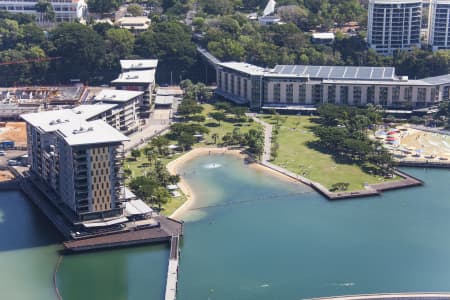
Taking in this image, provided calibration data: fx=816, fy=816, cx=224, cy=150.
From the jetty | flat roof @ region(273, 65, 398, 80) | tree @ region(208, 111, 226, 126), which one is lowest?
the jetty

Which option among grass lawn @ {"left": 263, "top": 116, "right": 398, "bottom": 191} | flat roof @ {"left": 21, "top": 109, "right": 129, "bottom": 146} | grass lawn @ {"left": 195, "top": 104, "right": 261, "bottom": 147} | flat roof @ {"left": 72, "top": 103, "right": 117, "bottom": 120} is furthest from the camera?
grass lawn @ {"left": 195, "top": 104, "right": 261, "bottom": 147}

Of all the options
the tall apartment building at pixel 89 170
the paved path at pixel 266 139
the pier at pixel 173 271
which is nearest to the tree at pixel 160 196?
the tall apartment building at pixel 89 170

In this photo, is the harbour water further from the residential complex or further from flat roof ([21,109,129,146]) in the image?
the residential complex

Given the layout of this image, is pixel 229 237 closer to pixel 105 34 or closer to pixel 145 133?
pixel 145 133

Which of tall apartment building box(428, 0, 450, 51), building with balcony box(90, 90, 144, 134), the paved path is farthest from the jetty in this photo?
tall apartment building box(428, 0, 450, 51)

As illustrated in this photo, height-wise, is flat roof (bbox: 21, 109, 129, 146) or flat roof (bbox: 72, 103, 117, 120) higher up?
flat roof (bbox: 21, 109, 129, 146)

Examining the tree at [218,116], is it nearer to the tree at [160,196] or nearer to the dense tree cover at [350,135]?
the dense tree cover at [350,135]

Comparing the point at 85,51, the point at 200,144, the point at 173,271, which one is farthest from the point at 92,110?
the point at 85,51
